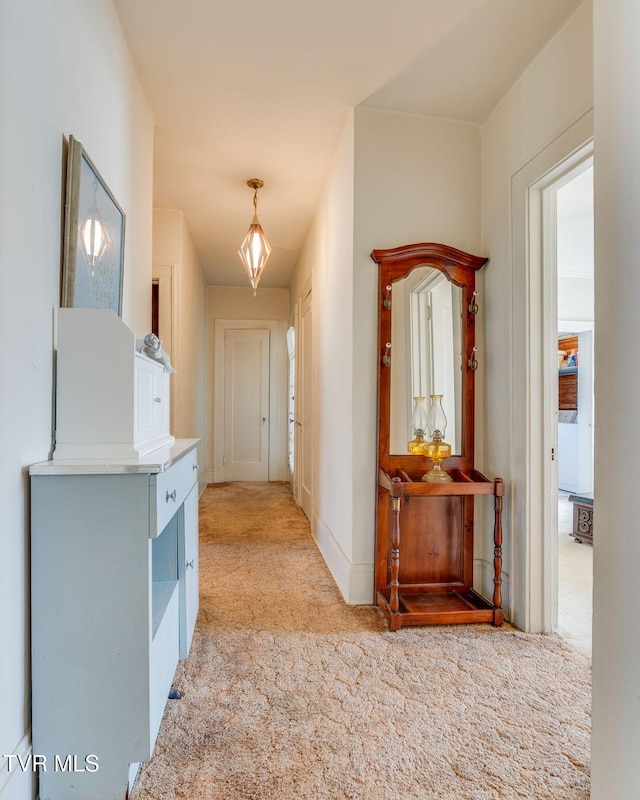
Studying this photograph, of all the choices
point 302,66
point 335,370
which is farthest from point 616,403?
point 302,66

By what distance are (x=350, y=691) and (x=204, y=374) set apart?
471 cm

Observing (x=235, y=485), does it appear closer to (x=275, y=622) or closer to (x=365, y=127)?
(x=275, y=622)

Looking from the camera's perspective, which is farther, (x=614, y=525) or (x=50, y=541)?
(x=50, y=541)

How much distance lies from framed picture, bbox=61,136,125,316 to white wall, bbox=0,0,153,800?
1.3 inches

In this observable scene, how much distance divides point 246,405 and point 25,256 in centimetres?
515

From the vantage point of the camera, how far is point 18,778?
1093mm

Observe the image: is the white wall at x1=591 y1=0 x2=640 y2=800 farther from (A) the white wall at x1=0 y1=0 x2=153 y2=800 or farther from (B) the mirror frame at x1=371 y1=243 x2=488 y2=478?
(A) the white wall at x1=0 y1=0 x2=153 y2=800

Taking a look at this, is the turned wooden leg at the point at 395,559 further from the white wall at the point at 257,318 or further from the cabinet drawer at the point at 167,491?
the white wall at the point at 257,318

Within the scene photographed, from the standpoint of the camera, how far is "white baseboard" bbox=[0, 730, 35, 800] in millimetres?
1032

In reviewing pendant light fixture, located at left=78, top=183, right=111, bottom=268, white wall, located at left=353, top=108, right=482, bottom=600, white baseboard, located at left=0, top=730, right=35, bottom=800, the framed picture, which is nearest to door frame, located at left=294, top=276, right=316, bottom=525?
white wall, located at left=353, top=108, right=482, bottom=600

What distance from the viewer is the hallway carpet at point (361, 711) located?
124cm

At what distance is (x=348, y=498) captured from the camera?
253 cm

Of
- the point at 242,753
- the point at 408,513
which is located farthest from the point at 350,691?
the point at 408,513

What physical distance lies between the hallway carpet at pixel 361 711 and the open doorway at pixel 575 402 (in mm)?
518
